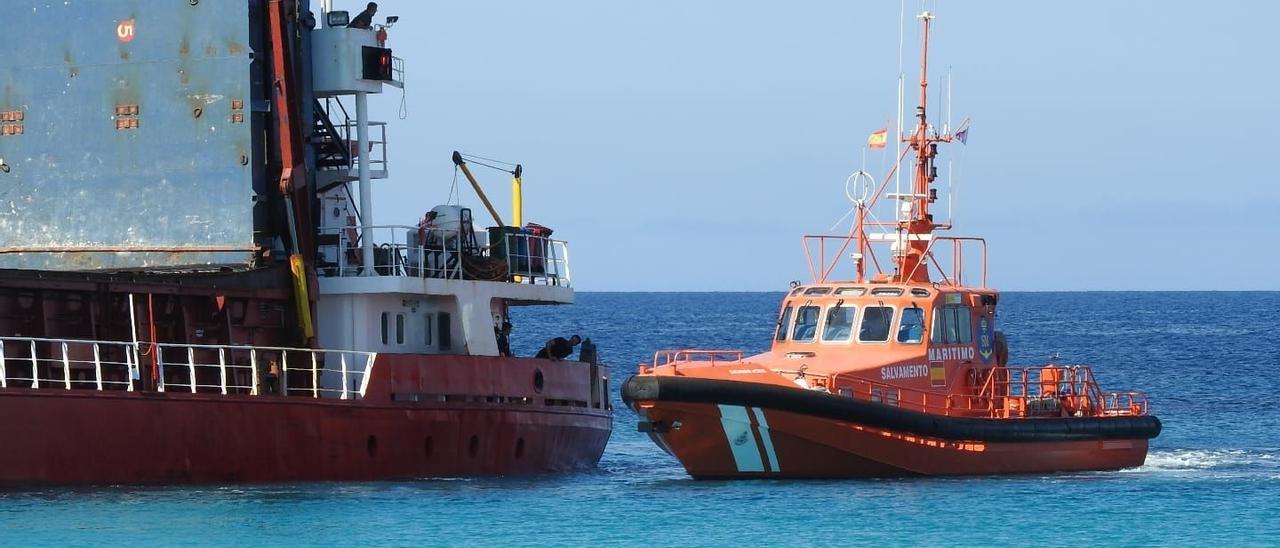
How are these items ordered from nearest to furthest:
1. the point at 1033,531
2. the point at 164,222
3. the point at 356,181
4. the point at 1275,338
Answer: the point at 1033,531
the point at 164,222
the point at 356,181
the point at 1275,338

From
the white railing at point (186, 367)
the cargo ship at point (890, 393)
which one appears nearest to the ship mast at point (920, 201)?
the cargo ship at point (890, 393)

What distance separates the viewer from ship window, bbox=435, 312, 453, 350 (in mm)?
28469

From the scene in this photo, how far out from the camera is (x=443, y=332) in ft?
A: 93.7

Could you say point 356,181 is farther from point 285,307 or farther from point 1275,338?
point 1275,338

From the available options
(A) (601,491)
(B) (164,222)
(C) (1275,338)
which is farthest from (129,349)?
(C) (1275,338)

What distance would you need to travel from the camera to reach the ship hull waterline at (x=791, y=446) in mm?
25438

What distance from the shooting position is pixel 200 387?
24656mm

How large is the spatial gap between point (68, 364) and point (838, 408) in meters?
8.84

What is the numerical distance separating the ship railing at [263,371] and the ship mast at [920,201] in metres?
7.35

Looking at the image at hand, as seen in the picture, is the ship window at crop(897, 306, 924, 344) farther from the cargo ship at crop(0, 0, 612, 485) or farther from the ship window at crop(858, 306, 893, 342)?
the cargo ship at crop(0, 0, 612, 485)

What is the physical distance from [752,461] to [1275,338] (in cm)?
6257

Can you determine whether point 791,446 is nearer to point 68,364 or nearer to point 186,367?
point 186,367

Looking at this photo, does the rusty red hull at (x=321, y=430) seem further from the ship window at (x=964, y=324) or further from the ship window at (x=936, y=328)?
the ship window at (x=964, y=324)

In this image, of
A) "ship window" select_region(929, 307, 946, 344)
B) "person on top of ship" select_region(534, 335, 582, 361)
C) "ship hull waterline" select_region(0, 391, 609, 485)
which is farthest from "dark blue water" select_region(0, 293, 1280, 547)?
"ship window" select_region(929, 307, 946, 344)
